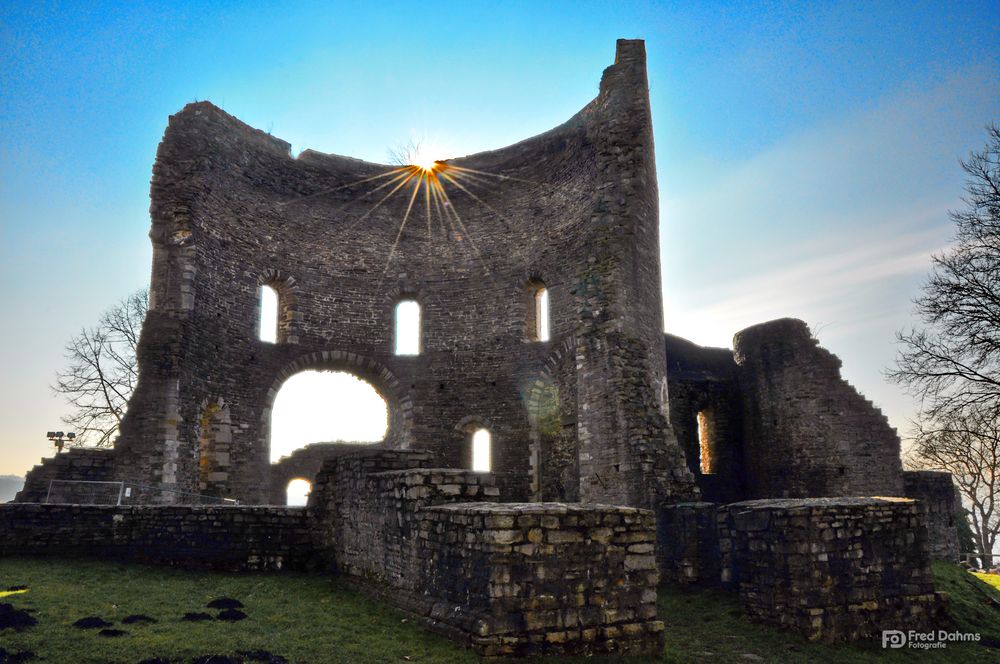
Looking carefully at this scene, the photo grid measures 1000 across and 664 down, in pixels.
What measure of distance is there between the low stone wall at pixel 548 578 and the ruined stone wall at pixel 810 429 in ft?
42.5

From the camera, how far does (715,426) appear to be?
20938mm

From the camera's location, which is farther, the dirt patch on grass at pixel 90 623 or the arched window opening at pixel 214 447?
the arched window opening at pixel 214 447

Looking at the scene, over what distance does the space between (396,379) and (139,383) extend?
6.53 metres

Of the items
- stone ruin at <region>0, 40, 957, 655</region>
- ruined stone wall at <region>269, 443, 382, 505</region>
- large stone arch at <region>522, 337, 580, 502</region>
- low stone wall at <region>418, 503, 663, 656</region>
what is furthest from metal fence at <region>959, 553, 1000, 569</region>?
ruined stone wall at <region>269, 443, 382, 505</region>

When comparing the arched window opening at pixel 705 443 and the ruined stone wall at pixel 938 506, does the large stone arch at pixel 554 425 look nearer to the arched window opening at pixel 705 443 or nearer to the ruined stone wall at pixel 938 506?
the arched window opening at pixel 705 443

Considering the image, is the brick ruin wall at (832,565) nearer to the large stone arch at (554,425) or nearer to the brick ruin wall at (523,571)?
the brick ruin wall at (523,571)

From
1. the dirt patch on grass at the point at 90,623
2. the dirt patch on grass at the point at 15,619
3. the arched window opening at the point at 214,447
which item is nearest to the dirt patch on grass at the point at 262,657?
the dirt patch on grass at the point at 90,623

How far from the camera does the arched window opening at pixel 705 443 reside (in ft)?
69.2

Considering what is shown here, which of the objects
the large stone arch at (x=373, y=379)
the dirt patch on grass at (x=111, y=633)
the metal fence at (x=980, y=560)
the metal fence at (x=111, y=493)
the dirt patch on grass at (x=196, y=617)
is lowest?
the metal fence at (x=980, y=560)

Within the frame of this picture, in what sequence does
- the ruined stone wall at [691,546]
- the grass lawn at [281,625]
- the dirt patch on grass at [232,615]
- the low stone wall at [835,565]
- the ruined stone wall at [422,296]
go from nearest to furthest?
the grass lawn at [281,625] < the dirt patch on grass at [232,615] < the low stone wall at [835,565] < the ruined stone wall at [691,546] < the ruined stone wall at [422,296]

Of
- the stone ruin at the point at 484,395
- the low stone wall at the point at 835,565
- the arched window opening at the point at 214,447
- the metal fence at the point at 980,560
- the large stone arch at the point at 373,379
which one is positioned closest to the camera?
the low stone wall at the point at 835,565

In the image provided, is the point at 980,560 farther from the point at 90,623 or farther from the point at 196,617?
the point at 90,623

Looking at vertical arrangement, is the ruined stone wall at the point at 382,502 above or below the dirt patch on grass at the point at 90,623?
above

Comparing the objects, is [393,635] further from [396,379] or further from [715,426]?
[715,426]
